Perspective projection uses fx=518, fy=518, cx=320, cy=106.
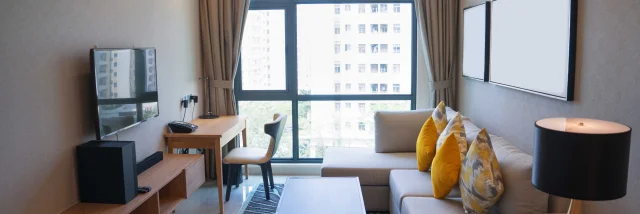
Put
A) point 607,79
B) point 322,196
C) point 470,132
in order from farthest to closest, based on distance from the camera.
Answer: point 470,132, point 322,196, point 607,79

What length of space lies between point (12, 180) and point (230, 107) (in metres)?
2.87

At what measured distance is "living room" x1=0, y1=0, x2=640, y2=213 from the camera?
238 cm

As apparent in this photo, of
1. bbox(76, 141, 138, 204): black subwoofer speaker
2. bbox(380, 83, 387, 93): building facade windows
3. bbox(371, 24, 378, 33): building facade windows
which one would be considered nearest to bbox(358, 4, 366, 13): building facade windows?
bbox(371, 24, 378, 33): building facade windows

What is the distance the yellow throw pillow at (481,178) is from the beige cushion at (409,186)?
47 centimetres

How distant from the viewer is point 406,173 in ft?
12.7

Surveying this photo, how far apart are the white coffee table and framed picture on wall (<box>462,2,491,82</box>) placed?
55.2 inches

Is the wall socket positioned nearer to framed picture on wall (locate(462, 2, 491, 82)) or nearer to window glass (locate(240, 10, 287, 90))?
window glass (locate(240, 10, 287, 90))

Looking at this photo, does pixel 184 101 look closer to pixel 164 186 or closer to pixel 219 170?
pixel 219 170

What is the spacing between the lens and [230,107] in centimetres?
522

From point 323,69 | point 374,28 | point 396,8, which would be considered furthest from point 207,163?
point 396,8

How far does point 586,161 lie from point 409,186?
1768 mm

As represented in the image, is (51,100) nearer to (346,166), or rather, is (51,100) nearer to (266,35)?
(346,166)

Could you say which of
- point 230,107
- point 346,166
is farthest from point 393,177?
point 230,107

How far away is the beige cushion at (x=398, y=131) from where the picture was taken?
4543 mm
